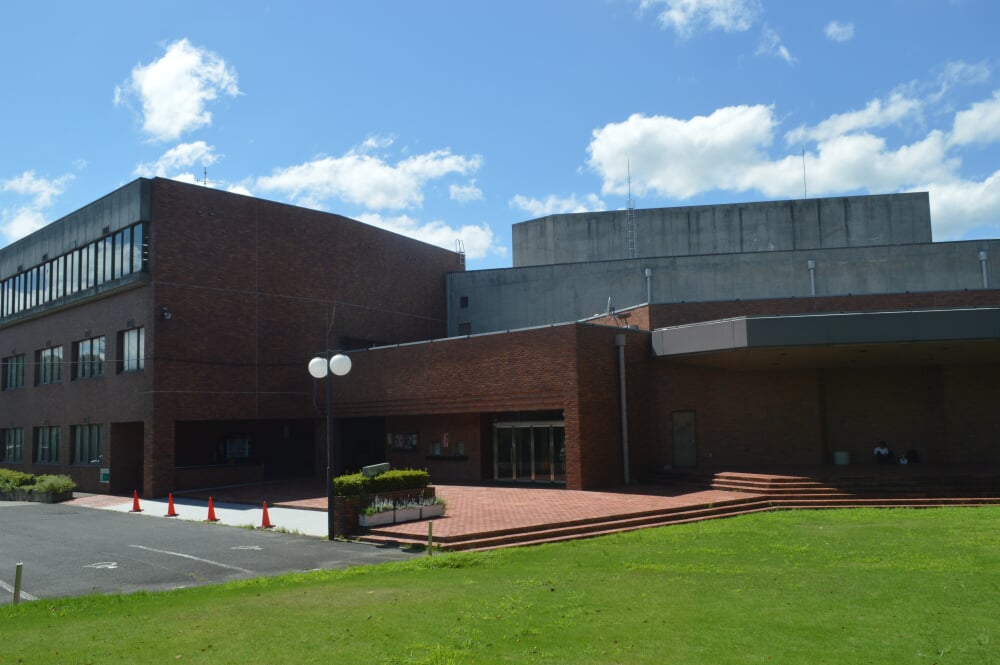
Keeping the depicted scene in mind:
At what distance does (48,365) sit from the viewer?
3975 centimetres

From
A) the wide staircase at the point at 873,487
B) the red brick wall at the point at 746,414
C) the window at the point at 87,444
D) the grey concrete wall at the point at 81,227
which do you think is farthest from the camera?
the window at the point at 87,444

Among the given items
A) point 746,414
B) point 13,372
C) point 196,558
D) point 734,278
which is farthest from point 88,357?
point 734,278

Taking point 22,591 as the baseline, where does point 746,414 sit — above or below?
above

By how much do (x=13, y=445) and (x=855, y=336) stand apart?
41828 mm

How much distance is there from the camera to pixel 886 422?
28.0 meters

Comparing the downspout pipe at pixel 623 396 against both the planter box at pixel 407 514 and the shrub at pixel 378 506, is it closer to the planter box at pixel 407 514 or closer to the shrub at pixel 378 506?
the planter box at pixel 407 514

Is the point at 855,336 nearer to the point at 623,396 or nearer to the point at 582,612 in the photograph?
the point at 623,396

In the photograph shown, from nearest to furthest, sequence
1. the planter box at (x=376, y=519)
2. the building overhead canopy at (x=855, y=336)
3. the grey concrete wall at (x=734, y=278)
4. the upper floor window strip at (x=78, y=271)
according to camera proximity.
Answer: the planter box at (x=376, y=519), the building overhead canopy at (x=855, y=336), the upper floor window strip at (x=78, y=271), the grey concrete wall at (x=734, y=278)

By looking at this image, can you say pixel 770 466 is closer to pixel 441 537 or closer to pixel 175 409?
pixel 441 537

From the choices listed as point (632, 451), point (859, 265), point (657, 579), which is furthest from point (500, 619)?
point (859, 265)

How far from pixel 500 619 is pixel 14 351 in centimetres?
4252

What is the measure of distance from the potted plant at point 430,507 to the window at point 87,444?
67.6 ft

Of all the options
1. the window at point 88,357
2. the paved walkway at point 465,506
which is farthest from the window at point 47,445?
the paved walkway at point 465,506

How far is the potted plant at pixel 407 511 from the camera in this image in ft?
63.6
